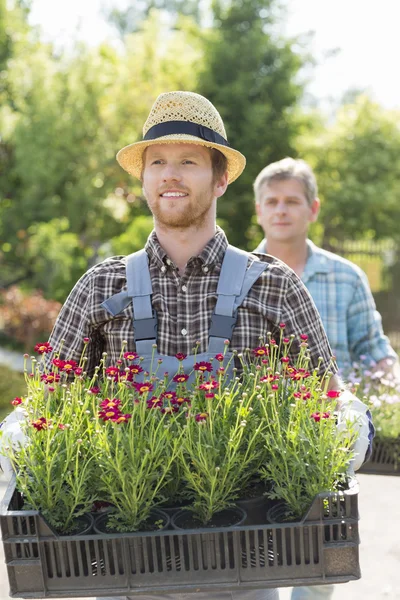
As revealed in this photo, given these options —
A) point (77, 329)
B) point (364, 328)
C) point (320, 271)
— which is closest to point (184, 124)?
point (77, 329)

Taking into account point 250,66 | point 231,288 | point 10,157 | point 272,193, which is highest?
point 250,66

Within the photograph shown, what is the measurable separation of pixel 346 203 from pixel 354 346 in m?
10.3

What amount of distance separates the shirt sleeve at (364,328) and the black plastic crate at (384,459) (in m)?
0.42

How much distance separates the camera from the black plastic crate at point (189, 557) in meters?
1.43

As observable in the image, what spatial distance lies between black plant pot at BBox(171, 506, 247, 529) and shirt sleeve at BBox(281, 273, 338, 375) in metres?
0.68

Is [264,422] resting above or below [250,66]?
below

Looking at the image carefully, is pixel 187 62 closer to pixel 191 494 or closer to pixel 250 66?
pixel 250 66

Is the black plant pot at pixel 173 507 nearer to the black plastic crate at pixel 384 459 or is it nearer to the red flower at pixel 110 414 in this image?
the red flower at pixel 110 414

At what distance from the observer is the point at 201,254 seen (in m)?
2.15

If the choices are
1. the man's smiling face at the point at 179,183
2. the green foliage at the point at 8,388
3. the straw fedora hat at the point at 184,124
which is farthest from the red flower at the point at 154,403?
the green foliage at the point at 8,388

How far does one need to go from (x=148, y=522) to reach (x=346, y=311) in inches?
76.6

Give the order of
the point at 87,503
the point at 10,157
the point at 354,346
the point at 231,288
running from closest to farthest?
the point at 87,503, the point at 231,288, the point at 354,346, the point at 10,157

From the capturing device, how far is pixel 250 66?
11891 millimetres

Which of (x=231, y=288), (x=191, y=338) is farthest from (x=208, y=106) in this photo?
(x=191, y=338)
